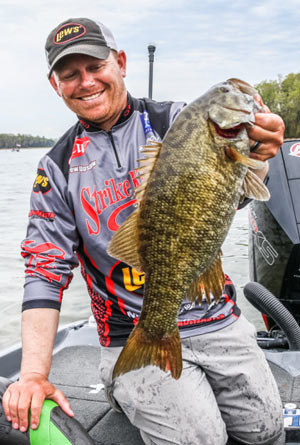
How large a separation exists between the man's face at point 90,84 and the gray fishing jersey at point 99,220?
0.14 metres

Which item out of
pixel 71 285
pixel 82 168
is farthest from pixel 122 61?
pixel 71 285

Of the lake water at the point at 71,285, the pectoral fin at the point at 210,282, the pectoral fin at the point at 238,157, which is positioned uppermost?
the pectoral fin at the point at 238,157

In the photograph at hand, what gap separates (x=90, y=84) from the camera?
279cm

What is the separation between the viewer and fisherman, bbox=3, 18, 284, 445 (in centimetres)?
273

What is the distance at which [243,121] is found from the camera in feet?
6.36

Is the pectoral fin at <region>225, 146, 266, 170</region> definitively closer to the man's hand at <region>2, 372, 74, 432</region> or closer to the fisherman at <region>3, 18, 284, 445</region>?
the fisherman at <region>3, 18, 284, 445</region>

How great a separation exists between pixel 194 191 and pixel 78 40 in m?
1.27

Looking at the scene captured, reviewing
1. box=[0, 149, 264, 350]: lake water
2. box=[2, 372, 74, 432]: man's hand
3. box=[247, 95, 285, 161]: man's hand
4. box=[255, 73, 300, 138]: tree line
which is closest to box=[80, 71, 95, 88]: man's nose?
box=[247, 95, 285, 161]: man's hand

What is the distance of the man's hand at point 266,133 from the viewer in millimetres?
2039

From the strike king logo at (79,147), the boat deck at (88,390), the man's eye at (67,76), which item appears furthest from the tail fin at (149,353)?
the man's eye at (67,76)

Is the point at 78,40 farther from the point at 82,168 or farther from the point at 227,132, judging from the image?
the point at 227,132

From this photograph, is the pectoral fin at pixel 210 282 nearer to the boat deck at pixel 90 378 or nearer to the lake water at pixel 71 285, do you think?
the boat deck at pixel 90 378

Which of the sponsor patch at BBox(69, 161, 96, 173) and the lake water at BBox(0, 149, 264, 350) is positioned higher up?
the sponsor patch at BBox(69, 161, 96, 173)

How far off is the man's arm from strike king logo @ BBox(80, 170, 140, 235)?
0.55 m
